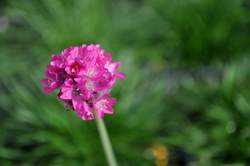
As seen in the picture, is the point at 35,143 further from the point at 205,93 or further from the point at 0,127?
the point at 205,93

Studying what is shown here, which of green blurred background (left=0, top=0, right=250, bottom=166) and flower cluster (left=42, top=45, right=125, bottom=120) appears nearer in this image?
flower cluster (left=42, top=45, right=125, bottom=120)

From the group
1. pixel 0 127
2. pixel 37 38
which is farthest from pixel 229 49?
pixel 0 127

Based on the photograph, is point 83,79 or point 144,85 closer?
point 83,79

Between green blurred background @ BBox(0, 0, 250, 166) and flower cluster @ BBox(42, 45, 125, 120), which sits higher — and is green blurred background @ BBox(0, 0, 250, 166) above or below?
above

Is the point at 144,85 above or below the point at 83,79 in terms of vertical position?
above
